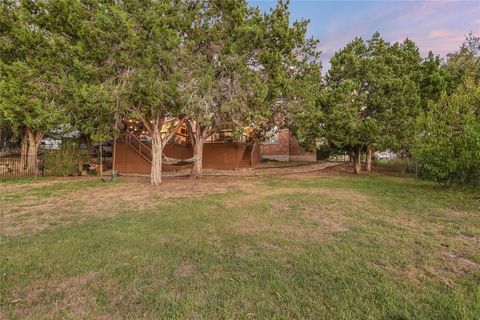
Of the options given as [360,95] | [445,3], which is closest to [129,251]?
[360,95]

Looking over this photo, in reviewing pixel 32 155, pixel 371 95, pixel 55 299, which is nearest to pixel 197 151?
pixel 371 95

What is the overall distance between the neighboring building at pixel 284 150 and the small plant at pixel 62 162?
1640 centimetres

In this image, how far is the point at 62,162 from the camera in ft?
46.0

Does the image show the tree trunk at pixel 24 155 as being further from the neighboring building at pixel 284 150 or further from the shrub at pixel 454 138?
the shrub at pixel 454 138

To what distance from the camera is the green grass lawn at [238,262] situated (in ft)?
8.43

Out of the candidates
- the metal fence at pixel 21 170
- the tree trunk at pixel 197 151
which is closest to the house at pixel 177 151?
the tree trunk at pixel 197 151

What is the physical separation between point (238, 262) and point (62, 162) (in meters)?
14.1

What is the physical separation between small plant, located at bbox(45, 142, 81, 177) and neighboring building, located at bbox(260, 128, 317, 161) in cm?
1640

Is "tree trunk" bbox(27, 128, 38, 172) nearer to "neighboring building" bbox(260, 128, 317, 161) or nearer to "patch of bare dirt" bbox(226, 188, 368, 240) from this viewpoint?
"patch of bare dirt" bbox(226, 188, 368, 240)

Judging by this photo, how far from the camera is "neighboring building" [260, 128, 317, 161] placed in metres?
26.1

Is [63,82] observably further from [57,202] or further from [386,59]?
[386,59]

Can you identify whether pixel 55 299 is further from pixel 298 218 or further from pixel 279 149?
pixel 279 149

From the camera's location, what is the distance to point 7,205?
7.10m

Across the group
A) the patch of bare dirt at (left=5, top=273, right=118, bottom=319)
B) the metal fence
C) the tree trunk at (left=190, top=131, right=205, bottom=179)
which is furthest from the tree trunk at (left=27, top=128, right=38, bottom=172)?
the patch of bare dirt at (left=5, top=273, right=118, bottom=319)
